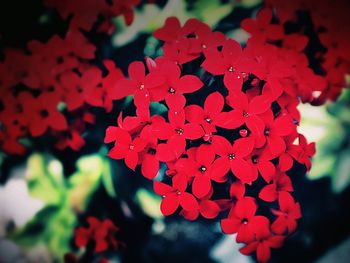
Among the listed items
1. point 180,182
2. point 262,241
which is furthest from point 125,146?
point 262,241

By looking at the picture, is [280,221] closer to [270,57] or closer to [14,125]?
[270,57]

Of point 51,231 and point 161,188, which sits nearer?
point 161,188

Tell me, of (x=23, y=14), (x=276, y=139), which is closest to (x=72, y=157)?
(x=23, y=14)

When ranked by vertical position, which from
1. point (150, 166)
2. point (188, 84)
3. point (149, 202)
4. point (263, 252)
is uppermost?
point (188, 84)

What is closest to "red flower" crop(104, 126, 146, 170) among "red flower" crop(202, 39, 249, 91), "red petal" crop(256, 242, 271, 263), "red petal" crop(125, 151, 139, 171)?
"red petal" crop(125, 151, 139, 171)

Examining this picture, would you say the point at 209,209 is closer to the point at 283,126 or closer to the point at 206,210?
the point at 206,210

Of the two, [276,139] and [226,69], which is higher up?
[226,69]

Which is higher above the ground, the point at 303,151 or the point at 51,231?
the point at 303,151
